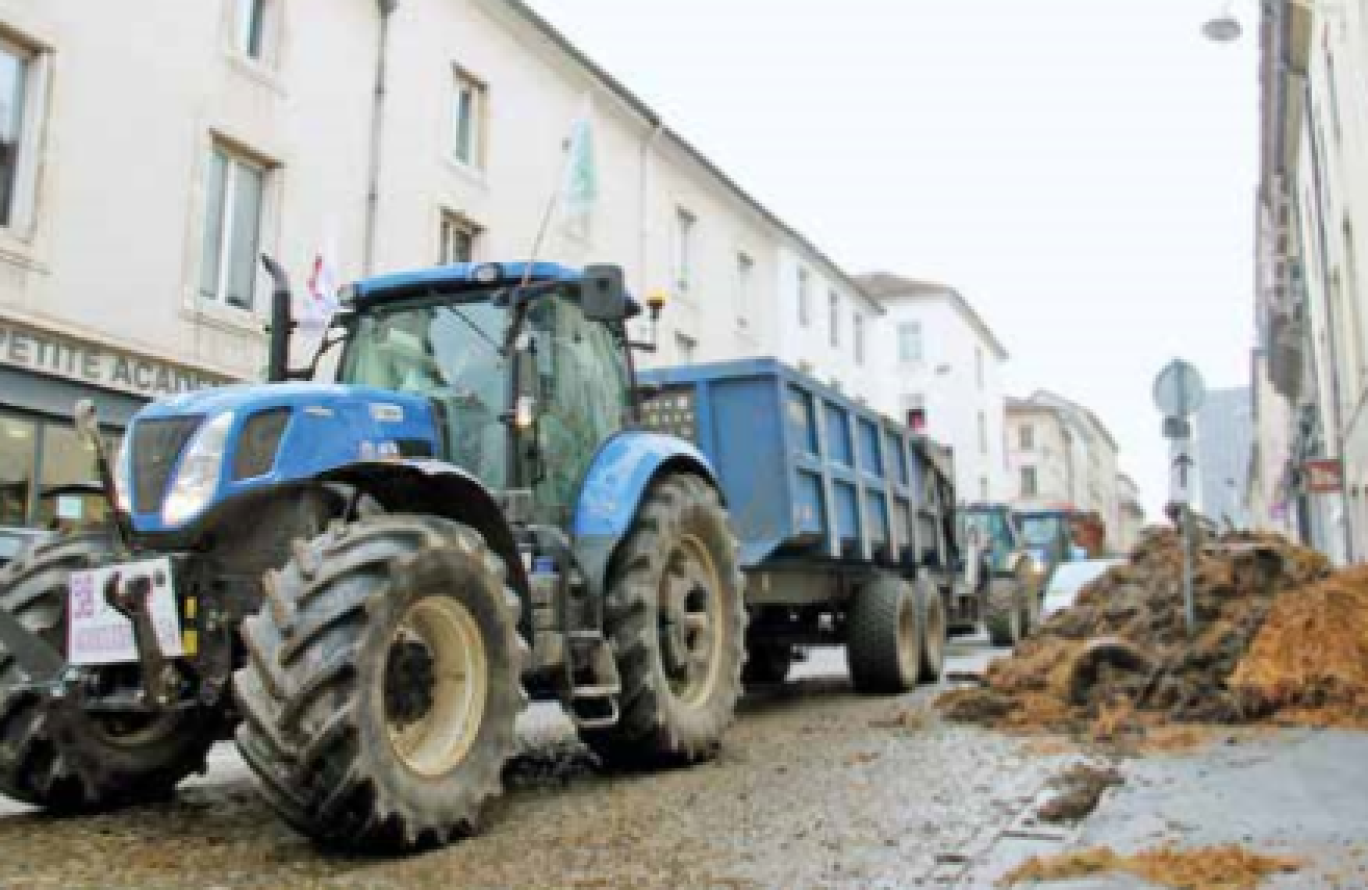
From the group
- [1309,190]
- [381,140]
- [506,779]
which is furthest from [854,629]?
[1309,190]

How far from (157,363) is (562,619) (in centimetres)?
914

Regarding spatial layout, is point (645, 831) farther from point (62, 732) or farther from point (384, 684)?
point (62, 732)

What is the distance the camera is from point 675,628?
6.16 m

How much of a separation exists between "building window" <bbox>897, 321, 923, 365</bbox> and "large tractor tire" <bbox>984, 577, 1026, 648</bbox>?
33422 millimetres

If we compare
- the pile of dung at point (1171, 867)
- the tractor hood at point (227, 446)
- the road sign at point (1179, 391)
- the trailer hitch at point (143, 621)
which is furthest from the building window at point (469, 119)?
the pile of dung at point (1171, 867)

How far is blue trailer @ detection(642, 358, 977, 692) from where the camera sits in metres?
8.65

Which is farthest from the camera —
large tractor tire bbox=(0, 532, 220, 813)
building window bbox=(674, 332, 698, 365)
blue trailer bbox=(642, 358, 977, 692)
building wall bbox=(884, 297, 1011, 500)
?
building wall bbox=(884, 297, 1011, 500)

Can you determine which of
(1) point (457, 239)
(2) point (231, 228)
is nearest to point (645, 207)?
(1) point (457, 239)

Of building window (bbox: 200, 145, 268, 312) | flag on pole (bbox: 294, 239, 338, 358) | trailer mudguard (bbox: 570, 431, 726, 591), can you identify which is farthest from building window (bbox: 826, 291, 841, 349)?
trailer mudguard (bbox: 570, 431, 726, 591)

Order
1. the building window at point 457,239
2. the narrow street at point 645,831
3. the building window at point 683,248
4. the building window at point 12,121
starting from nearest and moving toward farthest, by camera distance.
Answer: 1. the narrow street at point 645,831
2. the building window at point 12,121
3. the building window at point 457,239
4. the building window at point 683,248

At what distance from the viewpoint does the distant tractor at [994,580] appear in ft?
46.0

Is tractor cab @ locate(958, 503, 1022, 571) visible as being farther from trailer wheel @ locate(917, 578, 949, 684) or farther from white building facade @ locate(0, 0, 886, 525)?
white building facade @ locate(0, 0, 886, 525)

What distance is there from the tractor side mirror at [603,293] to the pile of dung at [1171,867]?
9.48ft

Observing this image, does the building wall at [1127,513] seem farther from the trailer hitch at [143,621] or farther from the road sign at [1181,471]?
the trailer hitch at [143,621]
